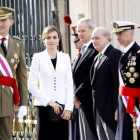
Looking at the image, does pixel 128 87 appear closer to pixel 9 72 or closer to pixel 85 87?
pixel 85 87

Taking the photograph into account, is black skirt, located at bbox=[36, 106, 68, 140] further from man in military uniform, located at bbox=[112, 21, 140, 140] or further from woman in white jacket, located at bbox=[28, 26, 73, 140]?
man in military uniform, located at bbox=[112, 21, 140, 140]

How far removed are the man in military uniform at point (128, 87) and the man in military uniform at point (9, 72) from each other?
0.97 meters

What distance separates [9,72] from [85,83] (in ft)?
4.09

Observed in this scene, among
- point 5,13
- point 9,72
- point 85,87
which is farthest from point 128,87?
point 5,13

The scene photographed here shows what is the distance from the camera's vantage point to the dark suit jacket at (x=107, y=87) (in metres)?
6.91

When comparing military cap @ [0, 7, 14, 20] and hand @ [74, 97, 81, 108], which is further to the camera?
hand @ [74, 97, 81, 108]

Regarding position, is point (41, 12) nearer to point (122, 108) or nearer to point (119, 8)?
point (119, 8)

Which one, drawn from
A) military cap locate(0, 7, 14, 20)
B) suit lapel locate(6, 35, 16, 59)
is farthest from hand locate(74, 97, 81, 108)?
military cap locate(0, 7, 14, 20)

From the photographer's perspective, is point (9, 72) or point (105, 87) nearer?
point (9, 72)

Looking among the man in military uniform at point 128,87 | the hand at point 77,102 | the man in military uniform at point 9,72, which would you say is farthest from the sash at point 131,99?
the hand at point 77,102

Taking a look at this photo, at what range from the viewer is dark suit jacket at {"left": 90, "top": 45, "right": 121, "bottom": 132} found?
6.91 meters

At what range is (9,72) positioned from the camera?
6.36 m

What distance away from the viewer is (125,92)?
6.34 m

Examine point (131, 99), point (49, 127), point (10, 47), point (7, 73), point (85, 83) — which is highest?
point (10, 47)
